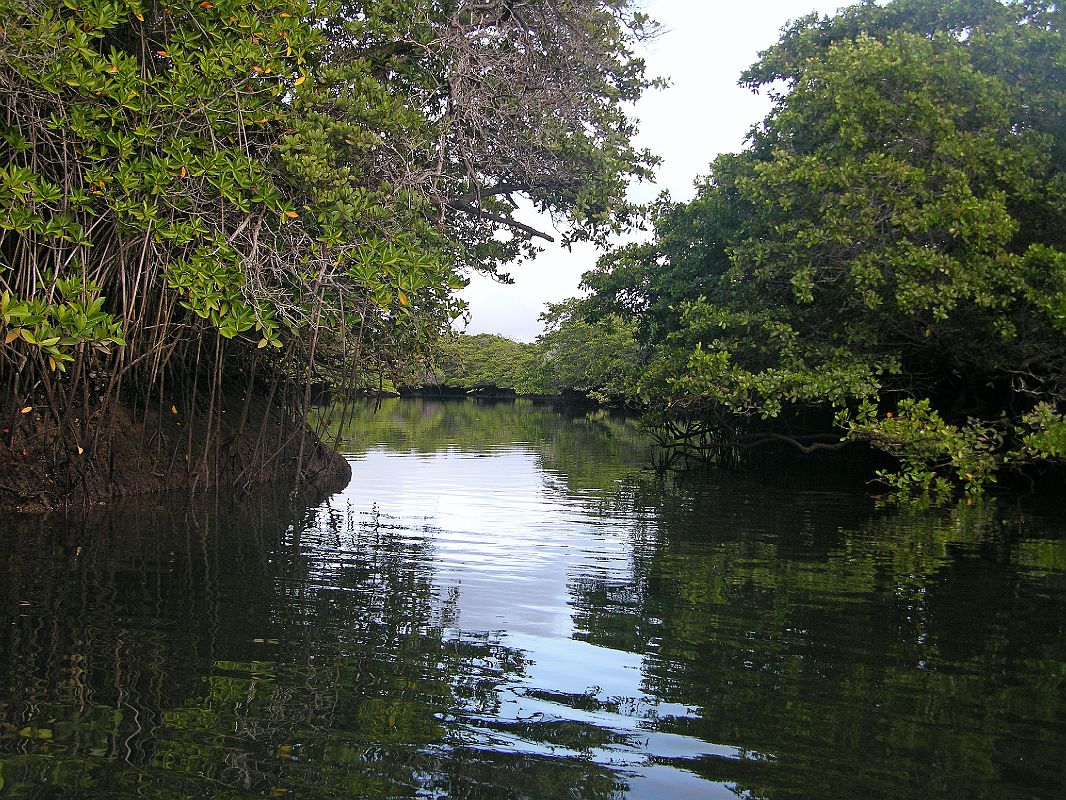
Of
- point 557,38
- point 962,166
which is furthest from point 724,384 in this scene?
point 557,38

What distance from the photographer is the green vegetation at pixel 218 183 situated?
8227 mm

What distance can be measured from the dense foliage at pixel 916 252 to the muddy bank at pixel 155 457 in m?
6.06

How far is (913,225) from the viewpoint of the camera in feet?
39.5

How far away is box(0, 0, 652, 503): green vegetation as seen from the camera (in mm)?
8227

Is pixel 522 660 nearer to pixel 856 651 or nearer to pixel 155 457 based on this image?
pixel 856 651

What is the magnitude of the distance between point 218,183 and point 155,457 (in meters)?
4.54

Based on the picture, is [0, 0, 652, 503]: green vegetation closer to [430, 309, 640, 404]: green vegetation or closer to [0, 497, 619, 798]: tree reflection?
[0, 497, 619, 798]: tree reflection

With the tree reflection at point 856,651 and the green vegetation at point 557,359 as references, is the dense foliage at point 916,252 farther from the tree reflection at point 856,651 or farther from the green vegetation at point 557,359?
the green vegetation at point 557,359

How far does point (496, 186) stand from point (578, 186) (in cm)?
123

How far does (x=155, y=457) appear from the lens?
11.8 metres

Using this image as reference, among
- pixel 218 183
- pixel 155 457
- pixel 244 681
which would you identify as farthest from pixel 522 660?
pixel 155 457

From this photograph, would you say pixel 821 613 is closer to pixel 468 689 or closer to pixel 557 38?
pixel 468 689

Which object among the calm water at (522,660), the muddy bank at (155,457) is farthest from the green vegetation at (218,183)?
the calm water at (522,660)

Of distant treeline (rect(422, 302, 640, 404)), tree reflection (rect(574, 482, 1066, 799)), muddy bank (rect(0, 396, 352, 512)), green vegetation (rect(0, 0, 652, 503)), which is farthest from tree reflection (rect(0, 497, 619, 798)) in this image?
distant treeline (rect(422, 302, 640, 404))
